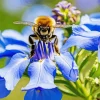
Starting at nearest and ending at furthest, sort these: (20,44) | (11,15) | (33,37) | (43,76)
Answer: (43,76)
(33,37)
(20,44)
(11,15)

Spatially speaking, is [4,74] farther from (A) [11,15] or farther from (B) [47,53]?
(A) [11,15]

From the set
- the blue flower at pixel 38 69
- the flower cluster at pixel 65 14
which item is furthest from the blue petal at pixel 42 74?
the flower cluster at pixel 65 14

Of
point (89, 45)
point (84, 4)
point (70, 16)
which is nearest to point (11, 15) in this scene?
point (84, 4)

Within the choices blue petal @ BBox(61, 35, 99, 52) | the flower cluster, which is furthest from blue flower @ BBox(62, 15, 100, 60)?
the flower cluster

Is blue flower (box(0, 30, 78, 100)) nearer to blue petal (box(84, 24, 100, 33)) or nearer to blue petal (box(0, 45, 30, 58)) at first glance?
blue petal (box(0, 45, 30, 58))

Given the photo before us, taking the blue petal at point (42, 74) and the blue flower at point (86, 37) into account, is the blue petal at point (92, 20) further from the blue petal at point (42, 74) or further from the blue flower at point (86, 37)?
the blue petal at point (42, 74)

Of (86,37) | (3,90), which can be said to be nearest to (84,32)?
(86,37)

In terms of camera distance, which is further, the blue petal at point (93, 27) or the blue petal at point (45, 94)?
the blue petal at point (93, 27)
